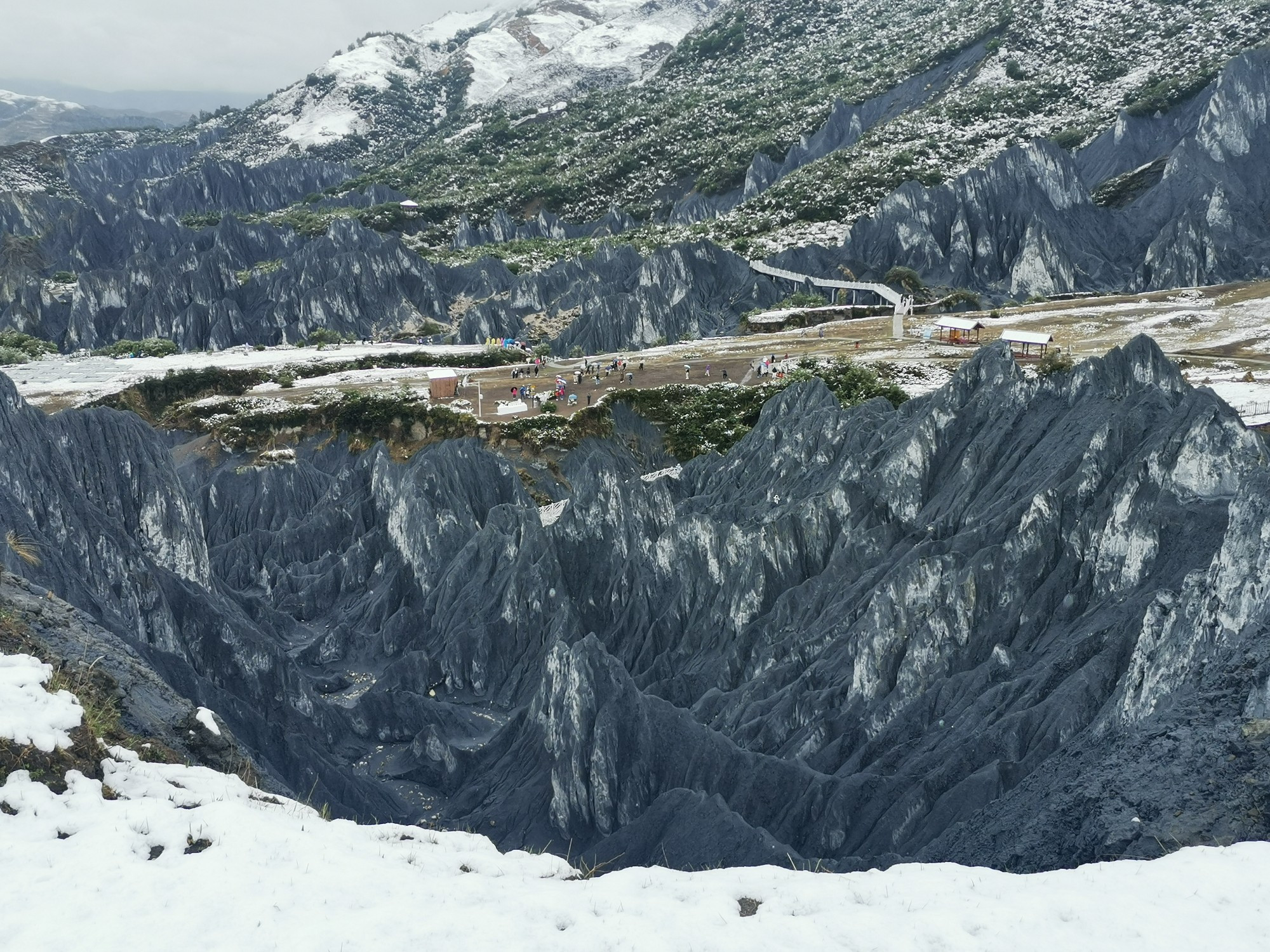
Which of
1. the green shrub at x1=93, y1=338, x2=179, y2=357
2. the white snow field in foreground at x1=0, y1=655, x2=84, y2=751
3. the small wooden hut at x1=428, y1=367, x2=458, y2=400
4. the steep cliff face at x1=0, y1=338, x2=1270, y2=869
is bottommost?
the steep cliff face at x1=0, y1=338, x2=1270, y2=869

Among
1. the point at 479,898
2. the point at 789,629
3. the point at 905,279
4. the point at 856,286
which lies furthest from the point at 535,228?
the point at 479,898

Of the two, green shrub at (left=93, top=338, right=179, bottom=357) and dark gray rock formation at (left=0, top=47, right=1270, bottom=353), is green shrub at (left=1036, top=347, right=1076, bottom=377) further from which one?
green shrub at (left=93, top=338, right=179, bottom=357)

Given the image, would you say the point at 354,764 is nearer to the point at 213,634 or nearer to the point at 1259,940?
the point at 213,634

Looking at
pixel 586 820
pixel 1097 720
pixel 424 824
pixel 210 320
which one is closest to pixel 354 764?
pixel 424 824

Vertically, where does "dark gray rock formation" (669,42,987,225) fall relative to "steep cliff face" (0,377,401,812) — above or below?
above

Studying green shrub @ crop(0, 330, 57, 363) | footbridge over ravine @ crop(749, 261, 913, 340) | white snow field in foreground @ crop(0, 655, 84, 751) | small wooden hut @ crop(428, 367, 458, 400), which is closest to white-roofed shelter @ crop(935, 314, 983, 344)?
footbridge over ravine @ crop(749, 261, 913, 340)

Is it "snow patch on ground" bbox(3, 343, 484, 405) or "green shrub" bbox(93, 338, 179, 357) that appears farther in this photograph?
A: "green shrub" bbox(93, 338, 179, 357)

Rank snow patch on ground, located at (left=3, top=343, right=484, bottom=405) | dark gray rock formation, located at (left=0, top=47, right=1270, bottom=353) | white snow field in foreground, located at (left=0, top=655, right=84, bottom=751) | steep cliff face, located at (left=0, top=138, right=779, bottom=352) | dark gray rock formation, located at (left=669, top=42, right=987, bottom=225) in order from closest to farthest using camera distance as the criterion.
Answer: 1. white snow field in foreground, located at (left=0, top=655, right=84, bottom=751)
2. snow patch on ground, located at (left=3, top=343, right=484, bottom=405)
3. dark gray rock formation, located at (left=0, top=47, right=1270, bottom=353)
4. steep cliff face, located at (left=0, top=138, right=779, bottom=352)
5. dark gray rock formation, located at (left=669, top=42, right=987, bottom=225)

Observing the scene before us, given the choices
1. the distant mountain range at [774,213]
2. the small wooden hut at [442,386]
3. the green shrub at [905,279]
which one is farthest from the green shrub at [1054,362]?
the small wooden hut at [442,386]
